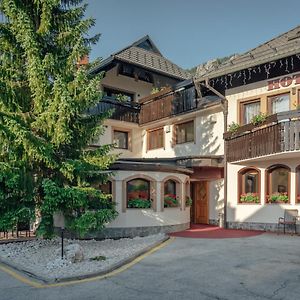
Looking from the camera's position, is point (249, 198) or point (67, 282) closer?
point (67, 282)

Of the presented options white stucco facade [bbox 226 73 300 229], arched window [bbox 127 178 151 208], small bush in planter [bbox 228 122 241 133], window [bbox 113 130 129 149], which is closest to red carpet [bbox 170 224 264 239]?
white stucco facade [bbox 226 73 300 229]

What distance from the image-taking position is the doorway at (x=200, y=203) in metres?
19.1

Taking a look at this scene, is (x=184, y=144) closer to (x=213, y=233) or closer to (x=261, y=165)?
(x=261, y=165)

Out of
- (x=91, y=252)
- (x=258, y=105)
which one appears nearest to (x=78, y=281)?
(x=91, y=252)

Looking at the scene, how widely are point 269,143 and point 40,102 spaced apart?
9037 millimetres

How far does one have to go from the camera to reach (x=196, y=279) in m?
7.68

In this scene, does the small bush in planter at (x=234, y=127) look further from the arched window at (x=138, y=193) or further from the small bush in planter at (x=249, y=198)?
the arched window at (x=138, y=193)

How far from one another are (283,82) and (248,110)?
7.09ft

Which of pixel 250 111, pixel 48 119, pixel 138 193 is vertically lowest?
pixel 138 193

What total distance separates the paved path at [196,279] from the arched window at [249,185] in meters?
5.70

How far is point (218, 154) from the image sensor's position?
18406 mm

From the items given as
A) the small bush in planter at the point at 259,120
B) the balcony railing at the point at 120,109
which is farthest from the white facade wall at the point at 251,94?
the balcony railing at the point at 120,109

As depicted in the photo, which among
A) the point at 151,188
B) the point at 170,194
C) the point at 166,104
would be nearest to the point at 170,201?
the point at 170,194

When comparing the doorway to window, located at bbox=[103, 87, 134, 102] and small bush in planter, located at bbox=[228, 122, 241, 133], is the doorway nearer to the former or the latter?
small bush in planter, located at bbox=[228, 122, 241, 133]
